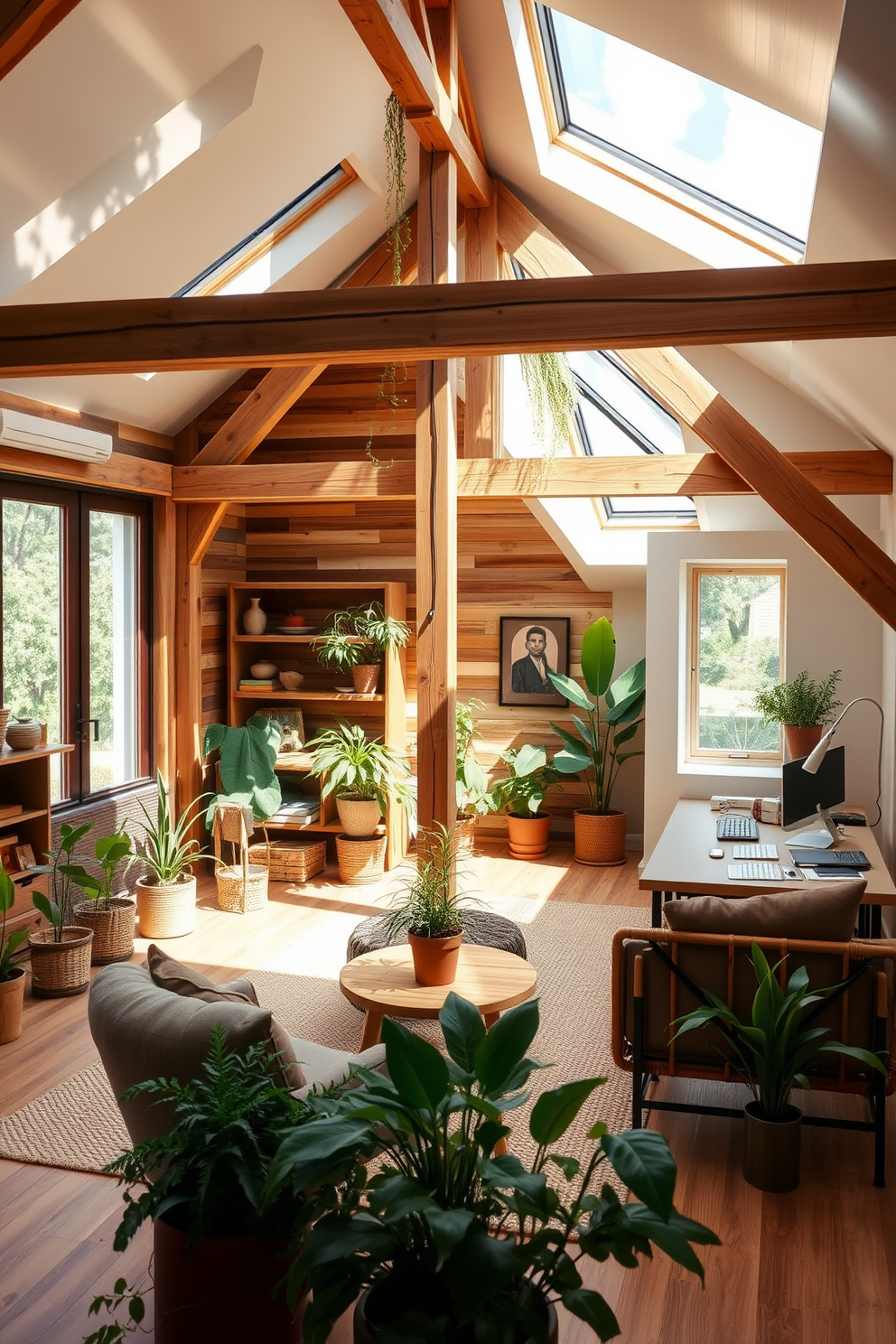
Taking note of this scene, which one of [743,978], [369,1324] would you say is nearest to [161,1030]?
[369,1324]

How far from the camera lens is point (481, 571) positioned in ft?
25.5

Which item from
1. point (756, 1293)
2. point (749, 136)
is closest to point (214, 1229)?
point (756, 1293)

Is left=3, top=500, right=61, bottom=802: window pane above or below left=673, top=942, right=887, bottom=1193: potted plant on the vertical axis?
above

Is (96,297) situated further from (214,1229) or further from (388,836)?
(214,1229)

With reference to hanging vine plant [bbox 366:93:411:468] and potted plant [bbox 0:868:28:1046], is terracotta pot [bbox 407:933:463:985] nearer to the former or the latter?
potted plant [bbox 0:868:28:1046]

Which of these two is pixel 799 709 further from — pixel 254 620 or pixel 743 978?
pixel 254 620

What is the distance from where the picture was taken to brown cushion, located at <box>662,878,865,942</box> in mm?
3348

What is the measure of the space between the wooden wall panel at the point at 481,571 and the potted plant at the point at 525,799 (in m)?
0.29

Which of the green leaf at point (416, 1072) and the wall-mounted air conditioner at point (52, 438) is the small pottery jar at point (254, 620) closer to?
the wall-mounted air conditioner at point (52, 438)

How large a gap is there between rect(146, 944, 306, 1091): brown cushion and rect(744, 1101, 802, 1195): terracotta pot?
1384 millimetres

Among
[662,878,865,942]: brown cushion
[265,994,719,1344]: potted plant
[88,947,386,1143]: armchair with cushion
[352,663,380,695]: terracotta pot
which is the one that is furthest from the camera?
[352,663,380,695]: terracotta pot

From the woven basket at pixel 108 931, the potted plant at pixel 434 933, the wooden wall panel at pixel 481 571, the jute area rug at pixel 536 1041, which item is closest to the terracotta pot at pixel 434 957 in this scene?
the potted plant at pixel 434 933

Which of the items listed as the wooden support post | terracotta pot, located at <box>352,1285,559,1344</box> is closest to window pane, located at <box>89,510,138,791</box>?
the wooden support post

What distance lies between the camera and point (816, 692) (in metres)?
6.00
